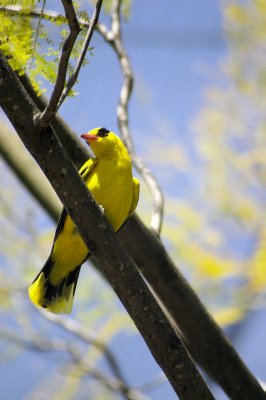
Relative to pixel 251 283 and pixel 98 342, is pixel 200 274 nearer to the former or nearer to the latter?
pixel 251 283

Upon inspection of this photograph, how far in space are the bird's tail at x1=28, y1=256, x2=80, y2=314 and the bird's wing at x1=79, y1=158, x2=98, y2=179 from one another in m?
0.57

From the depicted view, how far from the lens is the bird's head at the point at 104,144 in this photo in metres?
4.12

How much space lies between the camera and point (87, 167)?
3834mm

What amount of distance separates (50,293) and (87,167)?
80 cm

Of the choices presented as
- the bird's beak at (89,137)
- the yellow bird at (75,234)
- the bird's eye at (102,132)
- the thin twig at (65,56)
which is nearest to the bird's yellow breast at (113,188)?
the yellow bird at (75,234)

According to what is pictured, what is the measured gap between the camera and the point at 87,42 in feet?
7.58

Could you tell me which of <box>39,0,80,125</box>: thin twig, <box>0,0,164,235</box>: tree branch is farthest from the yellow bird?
<box>39,0,80,125</box>: thin twig

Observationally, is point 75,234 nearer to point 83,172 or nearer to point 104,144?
point 83,172

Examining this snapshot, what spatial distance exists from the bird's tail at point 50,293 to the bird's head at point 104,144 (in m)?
0.80

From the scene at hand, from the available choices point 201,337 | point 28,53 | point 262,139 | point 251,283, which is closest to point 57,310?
point 201,337

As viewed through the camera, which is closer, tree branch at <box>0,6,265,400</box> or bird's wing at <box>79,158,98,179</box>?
tree branch at <box>0,6,265,400</box>

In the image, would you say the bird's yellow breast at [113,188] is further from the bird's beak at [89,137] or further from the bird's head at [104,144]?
the bird's beak at [89,137]

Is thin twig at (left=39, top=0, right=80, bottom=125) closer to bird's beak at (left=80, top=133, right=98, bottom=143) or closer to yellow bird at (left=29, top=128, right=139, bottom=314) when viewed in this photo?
yellow bird at (left=29, top=128, right=139, bottom=314)

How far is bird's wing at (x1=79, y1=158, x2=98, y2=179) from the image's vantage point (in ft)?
12.5
